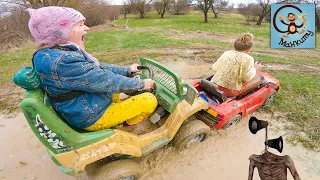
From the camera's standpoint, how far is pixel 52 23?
1712 mm

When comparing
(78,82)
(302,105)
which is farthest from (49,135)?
(302,105)

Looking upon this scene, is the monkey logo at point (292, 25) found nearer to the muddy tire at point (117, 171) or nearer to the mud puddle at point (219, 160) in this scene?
the mud puddle at point (219, 160)

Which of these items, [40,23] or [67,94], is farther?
[67,94]

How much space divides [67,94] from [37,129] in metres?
0.34

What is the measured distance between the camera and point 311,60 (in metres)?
7.16

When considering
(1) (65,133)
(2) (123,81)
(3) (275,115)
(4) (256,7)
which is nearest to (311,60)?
(3) (275,115)

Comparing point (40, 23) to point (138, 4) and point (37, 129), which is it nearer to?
point (37, 129)

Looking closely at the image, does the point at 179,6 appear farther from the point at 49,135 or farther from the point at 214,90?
the point at 49,135

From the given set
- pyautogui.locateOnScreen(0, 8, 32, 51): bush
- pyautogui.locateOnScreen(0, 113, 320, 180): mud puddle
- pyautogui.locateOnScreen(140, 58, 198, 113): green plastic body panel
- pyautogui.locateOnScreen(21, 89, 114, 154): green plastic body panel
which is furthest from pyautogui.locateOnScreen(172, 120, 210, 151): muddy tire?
pyautogui.locateOnScreen(0, 8, 32, 51): bush

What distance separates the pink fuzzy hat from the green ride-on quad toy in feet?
0.95

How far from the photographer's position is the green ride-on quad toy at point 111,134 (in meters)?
1.84

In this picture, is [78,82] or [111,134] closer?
[78,82]

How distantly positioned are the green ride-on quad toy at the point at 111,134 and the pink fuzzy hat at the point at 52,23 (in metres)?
0.29

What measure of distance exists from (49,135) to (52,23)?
83 cm
